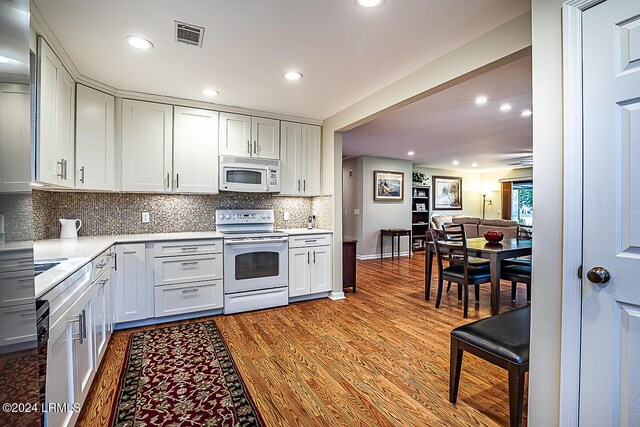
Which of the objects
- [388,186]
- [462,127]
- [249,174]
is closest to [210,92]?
[249,174]

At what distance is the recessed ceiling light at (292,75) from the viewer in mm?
2727

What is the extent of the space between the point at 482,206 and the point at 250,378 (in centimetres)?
985

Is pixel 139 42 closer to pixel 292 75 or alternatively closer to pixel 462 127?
pixel 292 75

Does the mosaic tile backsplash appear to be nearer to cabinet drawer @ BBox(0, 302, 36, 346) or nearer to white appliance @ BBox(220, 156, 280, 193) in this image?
white appliance @ BBox(220, 156, 280, 193)

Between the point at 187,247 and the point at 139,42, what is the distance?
1881mm

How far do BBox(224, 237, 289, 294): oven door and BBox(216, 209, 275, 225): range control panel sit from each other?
49 cm

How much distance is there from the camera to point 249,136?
3809mm

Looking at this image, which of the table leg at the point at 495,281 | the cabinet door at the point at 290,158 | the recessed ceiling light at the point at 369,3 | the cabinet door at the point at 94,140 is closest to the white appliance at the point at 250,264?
the cabinet door at the point at 290,158

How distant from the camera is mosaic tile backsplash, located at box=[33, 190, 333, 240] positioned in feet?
9.88

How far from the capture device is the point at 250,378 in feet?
7.09

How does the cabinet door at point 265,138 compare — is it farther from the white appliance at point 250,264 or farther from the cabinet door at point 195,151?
the white appliance at point 250,264

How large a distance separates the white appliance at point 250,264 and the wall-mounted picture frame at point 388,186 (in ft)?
13.4

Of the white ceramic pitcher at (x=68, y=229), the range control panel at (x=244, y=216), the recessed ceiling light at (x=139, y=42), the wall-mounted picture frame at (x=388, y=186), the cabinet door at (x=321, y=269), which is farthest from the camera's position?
the wall-mounted picture frame at (x=388, y=186)

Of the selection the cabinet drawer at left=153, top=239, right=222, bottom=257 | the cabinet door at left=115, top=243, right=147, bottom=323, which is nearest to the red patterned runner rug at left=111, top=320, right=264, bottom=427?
the cabinet door at left=115, top=243, right=147, bottom=323
